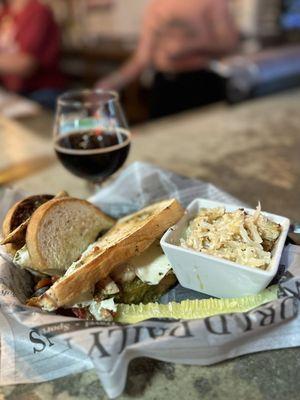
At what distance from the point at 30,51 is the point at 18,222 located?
2.73m

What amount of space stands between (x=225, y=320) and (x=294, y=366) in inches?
5.2

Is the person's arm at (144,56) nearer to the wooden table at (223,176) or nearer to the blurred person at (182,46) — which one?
the blurred person at (182,46)

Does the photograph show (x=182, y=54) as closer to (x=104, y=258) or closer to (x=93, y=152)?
(x=93, y=152)

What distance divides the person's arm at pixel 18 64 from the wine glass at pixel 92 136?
2263 mm

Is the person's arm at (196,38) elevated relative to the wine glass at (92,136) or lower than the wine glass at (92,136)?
lower

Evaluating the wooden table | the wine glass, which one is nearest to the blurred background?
the wooden table

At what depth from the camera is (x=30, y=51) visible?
3.21m

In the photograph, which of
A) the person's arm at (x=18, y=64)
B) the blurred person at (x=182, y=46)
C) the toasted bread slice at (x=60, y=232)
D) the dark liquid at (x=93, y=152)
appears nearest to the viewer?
the toasted bread slice at (x=60, y=232)

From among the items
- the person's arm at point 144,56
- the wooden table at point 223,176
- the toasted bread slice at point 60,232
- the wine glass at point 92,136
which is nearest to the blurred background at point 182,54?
the person's arm at point 144,56

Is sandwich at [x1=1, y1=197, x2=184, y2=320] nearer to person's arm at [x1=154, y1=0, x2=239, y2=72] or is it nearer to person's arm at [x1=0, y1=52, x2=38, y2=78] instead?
person's arm at [x1=154, y1=0, x2=239, y2=72]

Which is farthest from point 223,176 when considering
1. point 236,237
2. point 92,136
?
point 236,237

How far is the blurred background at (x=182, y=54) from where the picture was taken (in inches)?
95.8

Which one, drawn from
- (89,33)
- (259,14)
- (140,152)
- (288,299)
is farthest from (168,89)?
(89,33)

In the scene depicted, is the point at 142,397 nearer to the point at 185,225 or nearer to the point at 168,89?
the point at 185,225
